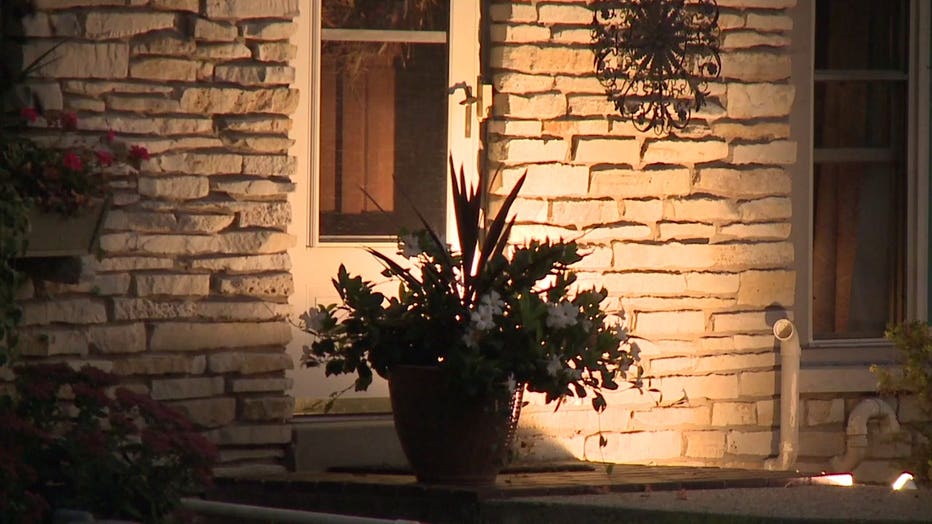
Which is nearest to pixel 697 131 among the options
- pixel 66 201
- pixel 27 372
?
pixel 66 201

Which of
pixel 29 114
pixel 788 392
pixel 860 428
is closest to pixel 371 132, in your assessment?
pixel 29 114

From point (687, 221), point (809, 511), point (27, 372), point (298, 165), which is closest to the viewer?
point (27, 372)

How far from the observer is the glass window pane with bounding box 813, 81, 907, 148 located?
7.30 metres

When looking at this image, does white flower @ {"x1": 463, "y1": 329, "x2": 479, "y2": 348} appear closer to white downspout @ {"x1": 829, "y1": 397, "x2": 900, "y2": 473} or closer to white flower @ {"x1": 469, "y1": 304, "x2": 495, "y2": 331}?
white flower @ {"x1": 469, "y1": 304, "x2": 495, "y2": 331}

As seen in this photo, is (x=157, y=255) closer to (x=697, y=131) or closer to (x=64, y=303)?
(x=64, y=303)

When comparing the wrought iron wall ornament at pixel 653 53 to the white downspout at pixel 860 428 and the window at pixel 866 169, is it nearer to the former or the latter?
the window at pixel 866 169

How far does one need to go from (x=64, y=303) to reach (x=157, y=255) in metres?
0.39

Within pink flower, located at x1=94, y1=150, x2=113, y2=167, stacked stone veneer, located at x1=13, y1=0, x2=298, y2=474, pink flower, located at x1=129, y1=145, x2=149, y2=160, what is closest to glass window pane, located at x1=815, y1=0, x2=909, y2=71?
stacked stone veneer, located at x1=13, y1=0, x2=298, y2=474

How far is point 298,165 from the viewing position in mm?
6262

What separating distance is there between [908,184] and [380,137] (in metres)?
2.58

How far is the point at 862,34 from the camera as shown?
24.0 ft

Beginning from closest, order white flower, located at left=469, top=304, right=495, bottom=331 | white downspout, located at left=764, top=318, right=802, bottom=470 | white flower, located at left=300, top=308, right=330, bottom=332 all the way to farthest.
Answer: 1. white flower, located at left=469, top=304, right=495, bottom=331
2. white flower, located at left=300, top=308, right=330, bottom=332
3. white downspout, located at left=764, top=318, right=802, bottom=470

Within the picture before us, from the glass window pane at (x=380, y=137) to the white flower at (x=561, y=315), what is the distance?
1.40 m

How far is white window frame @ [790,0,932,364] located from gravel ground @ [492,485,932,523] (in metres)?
1.70
